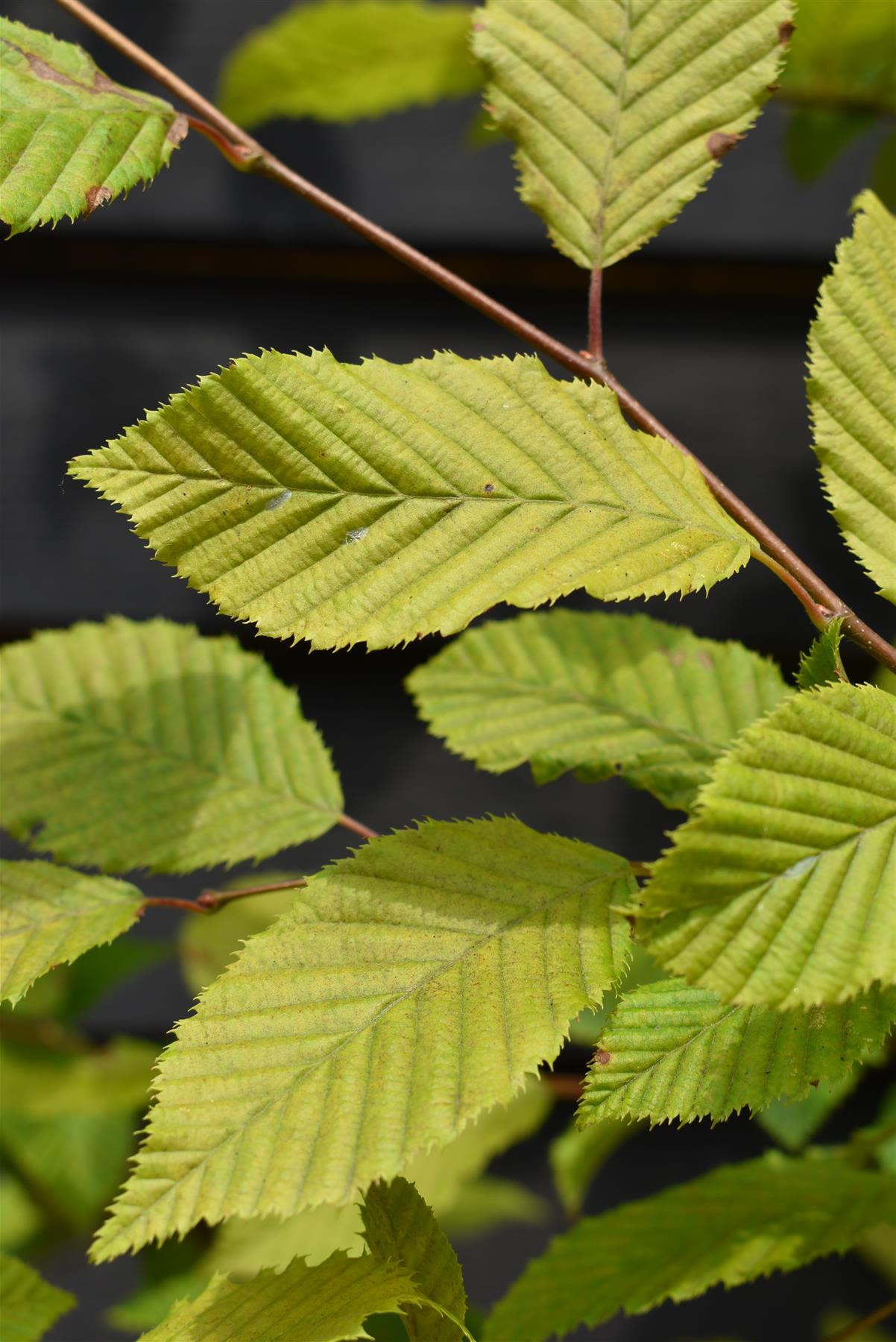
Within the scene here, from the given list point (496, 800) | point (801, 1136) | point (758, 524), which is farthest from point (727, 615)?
point (758, 524)

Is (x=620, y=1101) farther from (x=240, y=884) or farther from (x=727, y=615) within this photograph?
(x=727, y=615)

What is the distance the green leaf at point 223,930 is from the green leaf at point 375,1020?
0.52 m

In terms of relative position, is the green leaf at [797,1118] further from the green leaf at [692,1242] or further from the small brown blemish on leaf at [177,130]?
the small brown blemish on leaf at [177,130]

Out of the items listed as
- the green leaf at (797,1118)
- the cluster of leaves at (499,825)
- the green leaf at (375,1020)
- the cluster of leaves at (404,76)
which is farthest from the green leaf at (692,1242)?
the cluster of leaves at (404,76)

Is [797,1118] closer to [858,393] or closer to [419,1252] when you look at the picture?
[419,1252]

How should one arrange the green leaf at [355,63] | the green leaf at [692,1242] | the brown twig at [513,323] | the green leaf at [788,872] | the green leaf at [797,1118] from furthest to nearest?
the green leaf at [355,63] < the green leaf at [797,1118] < the green leaf at [692,1242] < the brown twig at [513,323] < the green leaf at [788,872]

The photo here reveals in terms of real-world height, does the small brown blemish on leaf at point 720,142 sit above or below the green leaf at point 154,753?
above

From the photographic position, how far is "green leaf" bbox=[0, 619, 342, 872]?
540 millimetres

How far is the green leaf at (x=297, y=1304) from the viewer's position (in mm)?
338

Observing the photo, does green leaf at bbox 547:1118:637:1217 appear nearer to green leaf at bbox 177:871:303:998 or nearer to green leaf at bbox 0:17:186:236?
green leaf at bbox 177:871:303:998

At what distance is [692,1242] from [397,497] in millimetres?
422

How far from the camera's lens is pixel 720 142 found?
0.45 m

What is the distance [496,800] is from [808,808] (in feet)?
3.10

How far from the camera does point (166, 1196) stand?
1.08 feet
